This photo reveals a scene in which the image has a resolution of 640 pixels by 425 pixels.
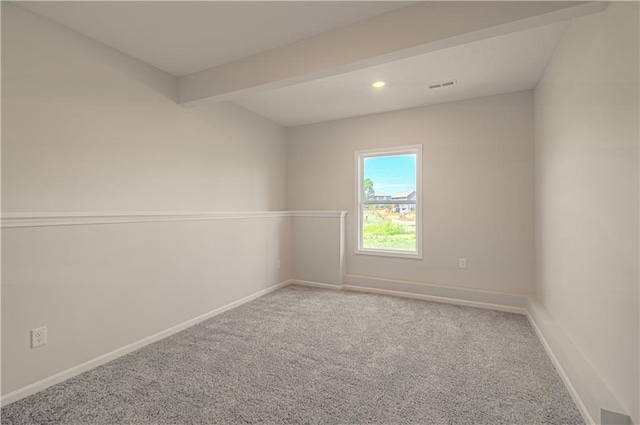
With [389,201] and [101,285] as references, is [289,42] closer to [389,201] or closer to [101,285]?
[101,285]

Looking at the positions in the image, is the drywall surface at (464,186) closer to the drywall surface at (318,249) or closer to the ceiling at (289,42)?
the drywall surface at (318,249)

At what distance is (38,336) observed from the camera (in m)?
1.95

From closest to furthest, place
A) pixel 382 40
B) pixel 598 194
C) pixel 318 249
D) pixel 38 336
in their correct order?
pixel 598 194 < pixel 38 336 < pixel 382 40 < pixel 318 249

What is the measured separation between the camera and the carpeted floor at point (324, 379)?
1708 mm

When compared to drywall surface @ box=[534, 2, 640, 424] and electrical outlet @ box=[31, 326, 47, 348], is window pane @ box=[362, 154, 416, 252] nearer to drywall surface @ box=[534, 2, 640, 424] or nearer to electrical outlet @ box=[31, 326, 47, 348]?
drywall surface @ box=[534, 2, 640, 424]

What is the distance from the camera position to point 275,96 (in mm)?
3557

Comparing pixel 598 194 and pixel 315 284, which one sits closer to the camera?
pixel 598 194

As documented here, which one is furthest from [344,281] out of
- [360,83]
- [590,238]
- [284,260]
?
[590,238]

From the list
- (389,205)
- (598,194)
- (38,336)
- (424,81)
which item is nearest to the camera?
(598,194)

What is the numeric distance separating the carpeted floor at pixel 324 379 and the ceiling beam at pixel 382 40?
2.24m

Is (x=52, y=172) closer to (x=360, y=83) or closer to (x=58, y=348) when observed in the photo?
(x=58, y=348)

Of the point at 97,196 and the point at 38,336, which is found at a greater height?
the point at 97,196

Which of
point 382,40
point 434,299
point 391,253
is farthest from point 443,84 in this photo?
point 434,299

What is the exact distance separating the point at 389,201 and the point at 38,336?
3.78 m
